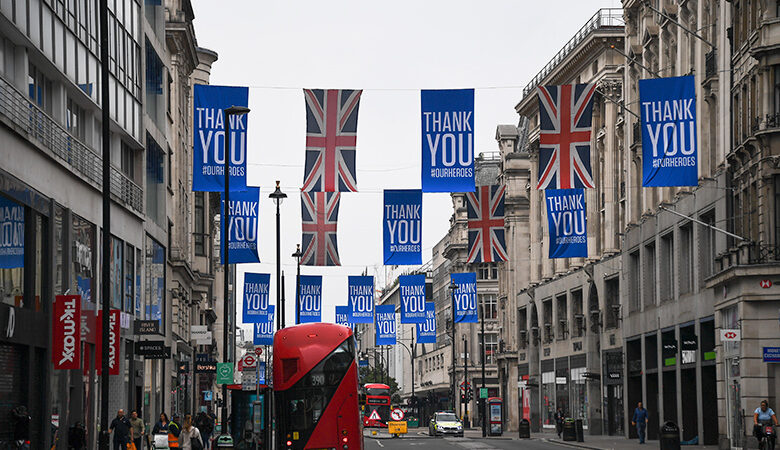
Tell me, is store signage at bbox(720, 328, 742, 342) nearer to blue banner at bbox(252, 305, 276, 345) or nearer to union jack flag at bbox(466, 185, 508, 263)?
union jack flag at bbox(466, 185, 508, 263)

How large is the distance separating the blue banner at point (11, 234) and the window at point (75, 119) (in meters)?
6.05

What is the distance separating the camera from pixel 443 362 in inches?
5861

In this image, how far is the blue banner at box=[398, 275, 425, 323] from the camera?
7250 centimetres

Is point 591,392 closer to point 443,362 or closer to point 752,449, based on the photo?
point 752,449

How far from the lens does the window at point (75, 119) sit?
3581cm

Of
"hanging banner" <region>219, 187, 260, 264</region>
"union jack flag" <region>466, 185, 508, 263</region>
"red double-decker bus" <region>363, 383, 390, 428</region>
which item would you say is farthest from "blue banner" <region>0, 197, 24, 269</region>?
"red double-decker bus" <region>363, 383, 390, 428</region>

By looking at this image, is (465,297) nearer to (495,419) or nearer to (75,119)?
(495,419)

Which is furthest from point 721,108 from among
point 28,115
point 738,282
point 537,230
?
point 537,230

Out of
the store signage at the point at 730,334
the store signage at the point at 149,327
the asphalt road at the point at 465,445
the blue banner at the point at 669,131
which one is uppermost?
the blue banner at the point at 669,131

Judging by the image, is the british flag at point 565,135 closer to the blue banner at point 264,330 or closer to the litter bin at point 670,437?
the litter bin at point 670,437

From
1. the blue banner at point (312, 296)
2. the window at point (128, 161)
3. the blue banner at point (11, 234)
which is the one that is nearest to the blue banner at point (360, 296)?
the blue banner at point (312, 296)

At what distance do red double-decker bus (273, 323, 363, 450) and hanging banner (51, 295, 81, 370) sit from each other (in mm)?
5354

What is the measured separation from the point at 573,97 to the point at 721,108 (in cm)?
1305

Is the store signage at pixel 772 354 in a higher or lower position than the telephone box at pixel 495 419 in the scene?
higher
